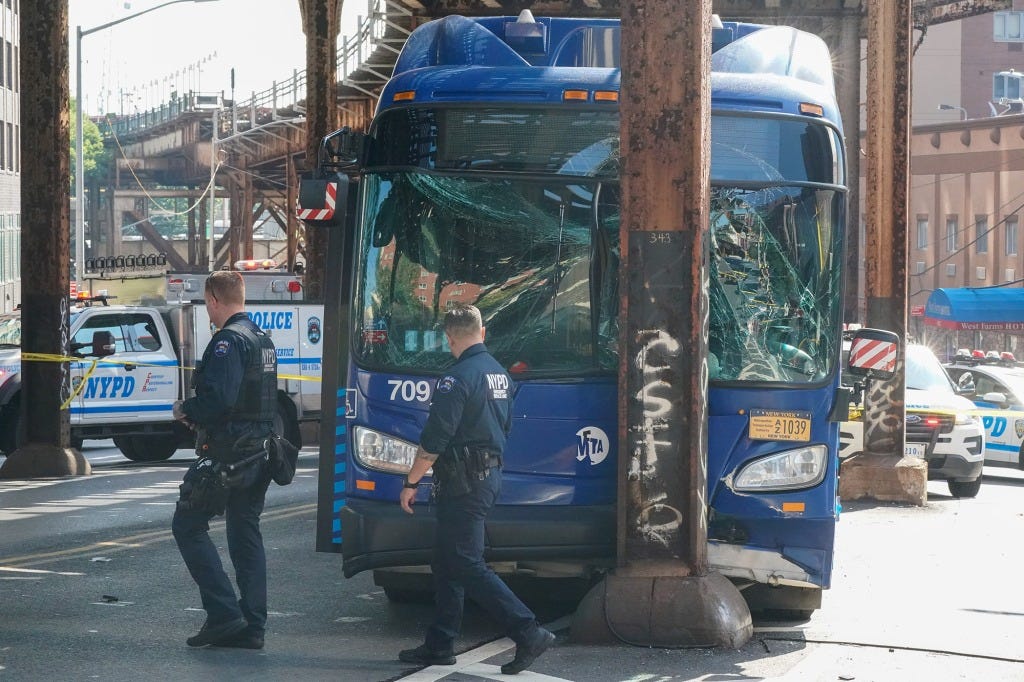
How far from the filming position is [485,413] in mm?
7277

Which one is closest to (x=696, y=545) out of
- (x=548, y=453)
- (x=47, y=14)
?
(x=548, y=453)

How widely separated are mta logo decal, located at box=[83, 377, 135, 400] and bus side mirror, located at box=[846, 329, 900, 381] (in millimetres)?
12318

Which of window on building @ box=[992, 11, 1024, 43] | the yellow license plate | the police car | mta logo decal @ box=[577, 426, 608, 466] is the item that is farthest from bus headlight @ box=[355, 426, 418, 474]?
window on building @ box=[992, 11, 1024, 43]

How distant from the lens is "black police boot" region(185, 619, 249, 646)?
25.4ft

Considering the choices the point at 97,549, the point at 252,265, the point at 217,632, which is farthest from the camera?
the point at 252,265

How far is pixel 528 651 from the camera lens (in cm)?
722

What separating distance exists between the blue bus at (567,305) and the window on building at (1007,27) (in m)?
65.5

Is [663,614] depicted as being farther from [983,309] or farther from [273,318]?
[983,309]

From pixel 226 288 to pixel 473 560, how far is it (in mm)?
1875

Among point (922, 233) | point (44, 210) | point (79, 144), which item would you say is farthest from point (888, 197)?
point (922, 233)

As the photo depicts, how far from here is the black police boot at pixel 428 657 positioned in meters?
7.46

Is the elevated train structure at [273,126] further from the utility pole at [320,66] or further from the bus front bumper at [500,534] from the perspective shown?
the bus front bumper at [500,534]

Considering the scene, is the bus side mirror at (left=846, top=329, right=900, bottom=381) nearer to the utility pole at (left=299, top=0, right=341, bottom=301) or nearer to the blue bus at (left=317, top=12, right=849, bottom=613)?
the blue bus at (left=317, top=12, right=849, bottom=613)

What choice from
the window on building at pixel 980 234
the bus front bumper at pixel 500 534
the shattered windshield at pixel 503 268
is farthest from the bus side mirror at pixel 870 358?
the window on building at pixel 980 234
